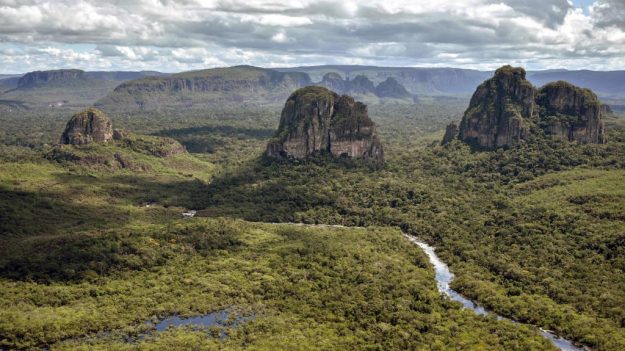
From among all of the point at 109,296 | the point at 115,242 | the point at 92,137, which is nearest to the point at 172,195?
the point at 92,137

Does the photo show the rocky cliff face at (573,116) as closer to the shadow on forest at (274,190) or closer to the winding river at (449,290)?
the shadow on forest at (274,190)

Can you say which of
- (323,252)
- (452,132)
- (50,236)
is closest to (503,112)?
(452,132)

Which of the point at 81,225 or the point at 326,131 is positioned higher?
the point at 326,131

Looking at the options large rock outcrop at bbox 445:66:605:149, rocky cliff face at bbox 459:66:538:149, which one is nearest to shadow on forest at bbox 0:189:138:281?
rocky cliff face at bbox 459:66:538:149

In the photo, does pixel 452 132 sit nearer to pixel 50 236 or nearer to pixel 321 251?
pixel 321 251

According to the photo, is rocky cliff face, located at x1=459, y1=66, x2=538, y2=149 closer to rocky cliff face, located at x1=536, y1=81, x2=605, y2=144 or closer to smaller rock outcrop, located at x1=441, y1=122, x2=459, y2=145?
rocky cliff face, located at x1=536, y1=81, x2=605, y2=144
